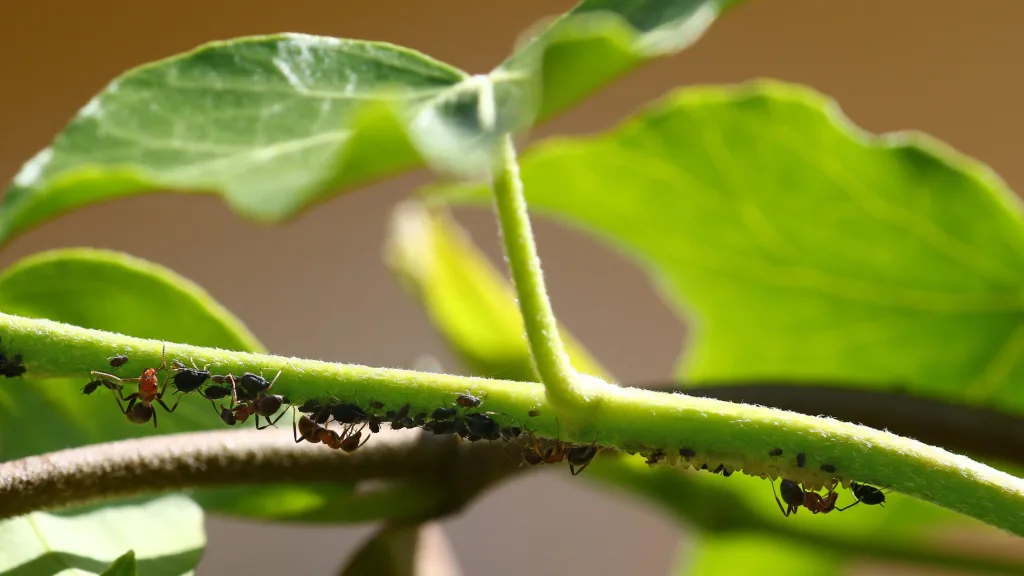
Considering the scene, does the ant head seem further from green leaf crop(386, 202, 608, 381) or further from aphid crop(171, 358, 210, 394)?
green leaf crop(386, 202, 608, 381)

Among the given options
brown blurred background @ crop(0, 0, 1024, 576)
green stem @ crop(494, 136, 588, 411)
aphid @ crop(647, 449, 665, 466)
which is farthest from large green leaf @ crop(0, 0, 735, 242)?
brown blurred background @ crop(0, 0, 1024, 576)

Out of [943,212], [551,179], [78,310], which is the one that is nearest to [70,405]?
[78,310]

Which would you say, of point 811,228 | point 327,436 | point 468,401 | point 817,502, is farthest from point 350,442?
point 811,228

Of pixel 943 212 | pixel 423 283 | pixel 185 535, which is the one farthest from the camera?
pixel 423 283

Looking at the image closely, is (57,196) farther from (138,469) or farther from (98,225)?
(98,225)

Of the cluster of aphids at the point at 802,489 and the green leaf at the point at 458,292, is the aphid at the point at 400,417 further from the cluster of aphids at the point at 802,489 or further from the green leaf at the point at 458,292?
the green leaf at the point at 458,292

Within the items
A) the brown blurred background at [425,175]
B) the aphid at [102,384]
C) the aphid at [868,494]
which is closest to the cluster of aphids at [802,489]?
the aphid at [868,494]
